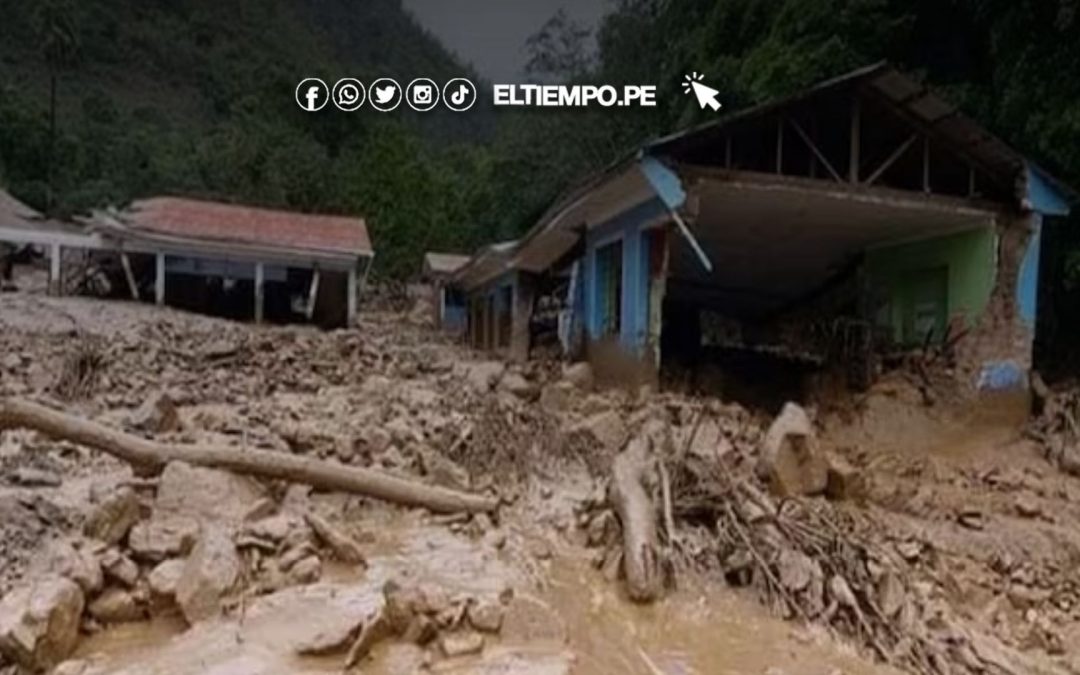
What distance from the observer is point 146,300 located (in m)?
22.0

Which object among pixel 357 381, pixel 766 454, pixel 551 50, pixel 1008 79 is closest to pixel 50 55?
pixel 551 50

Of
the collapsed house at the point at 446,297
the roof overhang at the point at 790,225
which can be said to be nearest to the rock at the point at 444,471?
the roof overhang at the point at 790,225

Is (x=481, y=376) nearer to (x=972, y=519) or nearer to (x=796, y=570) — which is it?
(x=972, y=519)

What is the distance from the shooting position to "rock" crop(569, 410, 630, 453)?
7829 millimetres

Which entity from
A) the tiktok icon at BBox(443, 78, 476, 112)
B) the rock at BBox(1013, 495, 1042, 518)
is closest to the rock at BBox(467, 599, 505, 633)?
the rock at BBox(1013, 495, 1042, 518)

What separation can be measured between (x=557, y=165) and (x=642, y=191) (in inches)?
644

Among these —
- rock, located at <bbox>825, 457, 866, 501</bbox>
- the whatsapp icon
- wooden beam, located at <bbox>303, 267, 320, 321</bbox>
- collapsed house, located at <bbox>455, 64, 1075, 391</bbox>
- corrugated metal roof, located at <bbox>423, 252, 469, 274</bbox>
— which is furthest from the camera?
corrugated metal roof, located at <bbox>423, 252, 469, 274</bbox>

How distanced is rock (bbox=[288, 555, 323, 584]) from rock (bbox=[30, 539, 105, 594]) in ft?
2.94

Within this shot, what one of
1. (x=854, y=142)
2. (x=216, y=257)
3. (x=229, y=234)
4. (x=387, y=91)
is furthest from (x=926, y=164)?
(x=216, y=257)

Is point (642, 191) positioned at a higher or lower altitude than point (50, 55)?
lower

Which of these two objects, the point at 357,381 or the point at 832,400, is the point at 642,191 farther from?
the point at 357,381

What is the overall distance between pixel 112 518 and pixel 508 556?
2150 mm

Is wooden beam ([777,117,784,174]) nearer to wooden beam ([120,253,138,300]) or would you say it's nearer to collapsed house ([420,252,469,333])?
wooden beam ([120,253,138,300])

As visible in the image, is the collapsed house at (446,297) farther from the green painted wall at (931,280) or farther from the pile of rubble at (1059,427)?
the pile of rubble at (1059,427)
